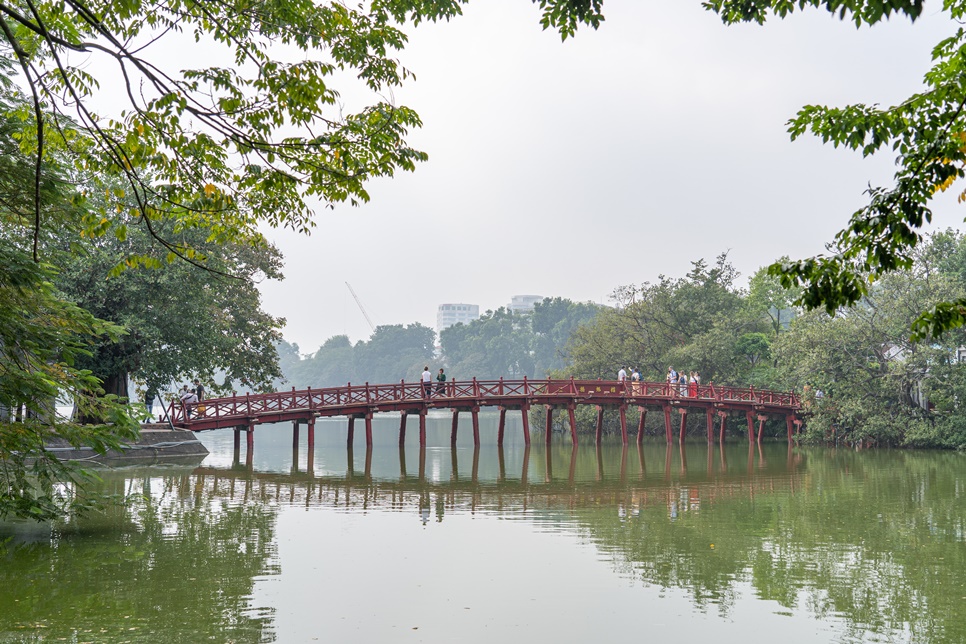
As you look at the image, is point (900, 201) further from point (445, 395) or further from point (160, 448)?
point (445, 395)

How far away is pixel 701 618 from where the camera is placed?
8.58 m

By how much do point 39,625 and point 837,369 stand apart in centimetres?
3175

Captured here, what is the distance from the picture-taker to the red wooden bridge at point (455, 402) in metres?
29.0

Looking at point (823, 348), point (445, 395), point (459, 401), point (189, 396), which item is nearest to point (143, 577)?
point (189, 396)

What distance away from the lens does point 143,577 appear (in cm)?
999

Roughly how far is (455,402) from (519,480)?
1016cm

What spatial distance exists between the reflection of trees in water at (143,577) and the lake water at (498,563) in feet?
0.13

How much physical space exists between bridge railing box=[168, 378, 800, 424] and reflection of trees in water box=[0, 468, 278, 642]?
1354 cm

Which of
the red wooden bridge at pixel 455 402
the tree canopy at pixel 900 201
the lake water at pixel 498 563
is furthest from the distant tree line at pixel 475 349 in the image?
the tree canopy at pixel 900 201

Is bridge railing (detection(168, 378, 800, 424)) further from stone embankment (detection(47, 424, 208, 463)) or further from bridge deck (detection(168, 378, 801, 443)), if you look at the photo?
stone embankment (detection(47, 424, 208, 463))

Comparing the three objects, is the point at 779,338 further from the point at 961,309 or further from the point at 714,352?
Result: the point at 961,309

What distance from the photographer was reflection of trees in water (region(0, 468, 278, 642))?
8039 millimetres

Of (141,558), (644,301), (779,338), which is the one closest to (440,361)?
(644,301)

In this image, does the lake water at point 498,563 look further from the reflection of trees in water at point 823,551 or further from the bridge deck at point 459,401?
the bridge deck at point 459,401
